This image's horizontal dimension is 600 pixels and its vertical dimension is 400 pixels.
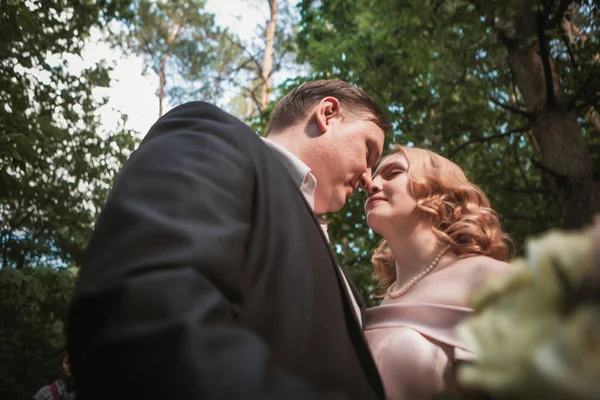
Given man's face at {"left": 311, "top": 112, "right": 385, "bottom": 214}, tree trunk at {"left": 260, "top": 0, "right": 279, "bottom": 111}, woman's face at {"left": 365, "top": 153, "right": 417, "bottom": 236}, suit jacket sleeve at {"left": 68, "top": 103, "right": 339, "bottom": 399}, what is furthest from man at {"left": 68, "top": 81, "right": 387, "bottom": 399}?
tree trunk at {"left": 260, "top": 0, "right": 279, "bottom": 111}

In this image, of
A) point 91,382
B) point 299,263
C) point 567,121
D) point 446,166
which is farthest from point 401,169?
point 567,121

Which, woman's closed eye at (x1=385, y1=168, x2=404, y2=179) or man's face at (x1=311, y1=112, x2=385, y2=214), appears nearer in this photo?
man's face at (x1=311, y1=112, x2=385, y2=214)

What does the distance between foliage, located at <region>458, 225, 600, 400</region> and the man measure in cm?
58

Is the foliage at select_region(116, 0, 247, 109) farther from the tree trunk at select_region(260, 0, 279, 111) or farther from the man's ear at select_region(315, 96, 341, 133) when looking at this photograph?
the man's ear at select_region(315, 96, 341, 133)

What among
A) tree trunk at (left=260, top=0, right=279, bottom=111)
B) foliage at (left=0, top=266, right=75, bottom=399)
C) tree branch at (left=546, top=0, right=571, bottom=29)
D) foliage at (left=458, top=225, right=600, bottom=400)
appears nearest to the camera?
foliage at (left=458, top=225, right=600, bottom=400)

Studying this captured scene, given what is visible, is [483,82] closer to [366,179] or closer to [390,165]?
[390,165]

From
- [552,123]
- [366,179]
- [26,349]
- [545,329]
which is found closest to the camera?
[545,329]

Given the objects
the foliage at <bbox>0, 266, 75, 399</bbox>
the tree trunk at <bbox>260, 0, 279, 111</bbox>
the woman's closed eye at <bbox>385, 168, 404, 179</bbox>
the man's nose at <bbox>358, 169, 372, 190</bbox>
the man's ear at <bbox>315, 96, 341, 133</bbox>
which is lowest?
the man's nose at <bbox>358, 169, 372, 190</bbox>

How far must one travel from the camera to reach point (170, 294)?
3.37 ft

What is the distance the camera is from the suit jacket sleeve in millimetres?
982

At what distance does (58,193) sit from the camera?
959cm

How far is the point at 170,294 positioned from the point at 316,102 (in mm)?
1599

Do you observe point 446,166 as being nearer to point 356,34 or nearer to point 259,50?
point 356,34

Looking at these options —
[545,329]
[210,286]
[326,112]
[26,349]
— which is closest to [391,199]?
[326,112]
